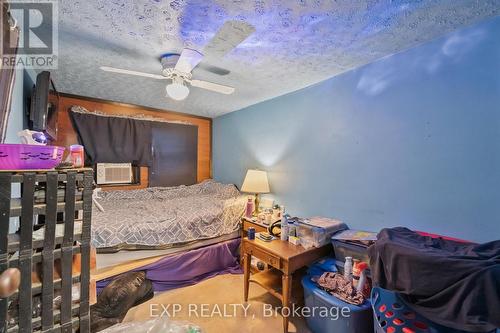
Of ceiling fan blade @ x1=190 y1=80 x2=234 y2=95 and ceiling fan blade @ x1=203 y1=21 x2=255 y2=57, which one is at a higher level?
ceiling fan blade @ x1=203 y1=21 x2=255 y2=57

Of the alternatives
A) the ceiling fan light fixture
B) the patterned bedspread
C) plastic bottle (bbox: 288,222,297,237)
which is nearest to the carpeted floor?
the patterned bedspread

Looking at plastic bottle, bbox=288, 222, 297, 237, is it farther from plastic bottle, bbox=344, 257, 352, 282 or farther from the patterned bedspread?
the patterned bedspread

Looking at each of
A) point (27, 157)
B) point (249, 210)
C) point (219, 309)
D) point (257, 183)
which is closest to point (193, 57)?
point (27, 157)

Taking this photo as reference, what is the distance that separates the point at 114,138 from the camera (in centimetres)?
317

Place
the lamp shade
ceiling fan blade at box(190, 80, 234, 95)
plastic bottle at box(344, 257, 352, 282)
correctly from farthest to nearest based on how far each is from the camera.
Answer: the lamp shade
ceiling fan blade at box(190, 80, 234, 95)
plastic bottle at box(344, 257, 352, 282)

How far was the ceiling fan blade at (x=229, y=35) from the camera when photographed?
115 centimetres

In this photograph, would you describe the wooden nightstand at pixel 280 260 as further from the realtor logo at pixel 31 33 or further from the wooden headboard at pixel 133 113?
the wooden headboard at pixel 133 113

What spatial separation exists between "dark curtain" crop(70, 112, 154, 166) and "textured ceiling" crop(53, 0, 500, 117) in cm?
88

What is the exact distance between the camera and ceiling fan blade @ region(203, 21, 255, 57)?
1148 mm

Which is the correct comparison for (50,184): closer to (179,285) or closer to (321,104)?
(179,285)

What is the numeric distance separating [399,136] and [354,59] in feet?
2.47

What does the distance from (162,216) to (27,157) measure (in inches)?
69.1

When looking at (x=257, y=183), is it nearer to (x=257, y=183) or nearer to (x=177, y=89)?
(x=257, y=183)

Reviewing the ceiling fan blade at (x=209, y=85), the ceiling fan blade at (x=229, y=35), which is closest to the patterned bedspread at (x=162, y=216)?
the ceiling fan blade at (x=209, y=85)
